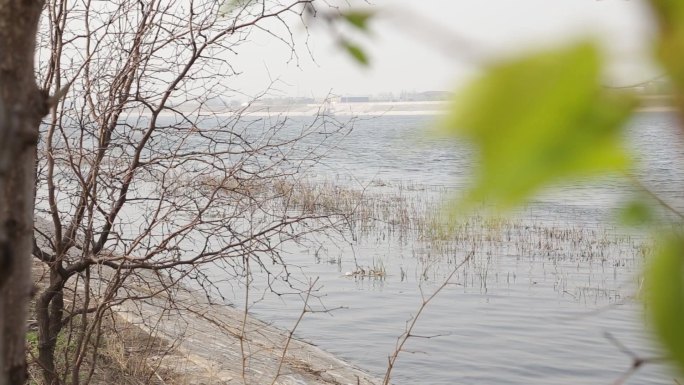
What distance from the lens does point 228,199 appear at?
4.91 meters

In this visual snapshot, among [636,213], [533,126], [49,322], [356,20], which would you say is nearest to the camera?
[533,126]

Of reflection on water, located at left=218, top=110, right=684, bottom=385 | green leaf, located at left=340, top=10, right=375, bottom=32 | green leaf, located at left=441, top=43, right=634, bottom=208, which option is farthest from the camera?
reflection on water, located at left=218, top=110, right=684, bottom=385

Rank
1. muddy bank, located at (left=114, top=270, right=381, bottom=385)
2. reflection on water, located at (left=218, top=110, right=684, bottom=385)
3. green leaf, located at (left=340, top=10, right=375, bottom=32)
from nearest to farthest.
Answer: green leaf, located at (left=340, top=10, right=375, bottom=32), muddy bank, located at (left=114, top=270, right=381, bottom=385), reflection on water, located at (left=218, top=110, right=684, bottom=385)

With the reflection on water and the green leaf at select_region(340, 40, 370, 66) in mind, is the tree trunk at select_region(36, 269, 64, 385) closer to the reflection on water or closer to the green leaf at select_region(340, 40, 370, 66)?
the reflection on water

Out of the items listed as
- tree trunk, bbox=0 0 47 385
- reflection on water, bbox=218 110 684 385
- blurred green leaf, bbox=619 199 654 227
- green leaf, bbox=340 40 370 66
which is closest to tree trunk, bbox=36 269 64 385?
reflection on water, bbox=218 110 684 385

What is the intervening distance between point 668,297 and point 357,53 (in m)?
0.47

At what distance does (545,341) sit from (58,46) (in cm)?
895

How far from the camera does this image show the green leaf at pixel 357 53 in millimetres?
720

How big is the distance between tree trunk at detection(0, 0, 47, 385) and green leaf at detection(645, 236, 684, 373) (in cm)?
57

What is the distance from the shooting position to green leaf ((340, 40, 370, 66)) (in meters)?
0.72

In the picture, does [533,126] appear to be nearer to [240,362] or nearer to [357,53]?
[357,53]

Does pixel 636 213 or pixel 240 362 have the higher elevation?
pixel 636 213

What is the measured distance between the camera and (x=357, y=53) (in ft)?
2.42

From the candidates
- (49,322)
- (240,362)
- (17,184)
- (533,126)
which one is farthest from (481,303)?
(533,126)
